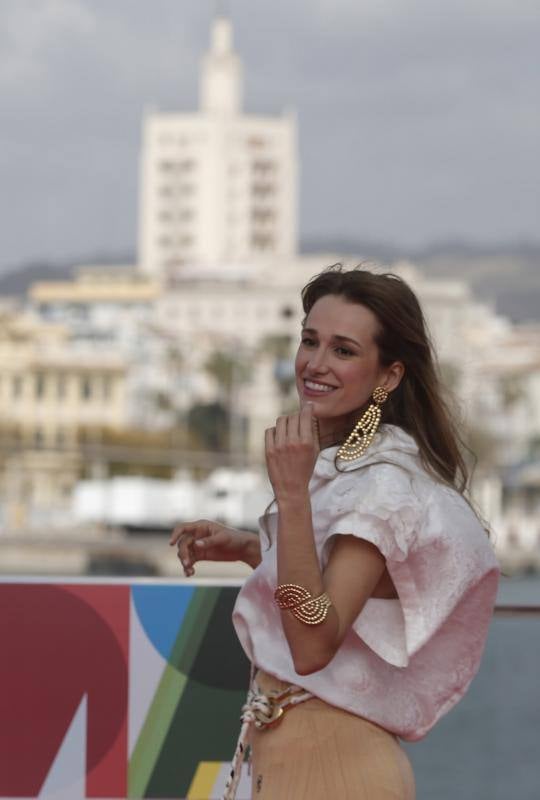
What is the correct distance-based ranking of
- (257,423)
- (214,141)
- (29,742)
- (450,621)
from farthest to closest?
1. (214,141)
2. (257,423)
3. (29,742)
4. (450,621)

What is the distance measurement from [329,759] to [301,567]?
0.88ft

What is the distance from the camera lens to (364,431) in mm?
2211

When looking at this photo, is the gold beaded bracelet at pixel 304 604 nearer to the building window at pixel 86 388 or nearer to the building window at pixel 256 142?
the building window at pixel 86 388

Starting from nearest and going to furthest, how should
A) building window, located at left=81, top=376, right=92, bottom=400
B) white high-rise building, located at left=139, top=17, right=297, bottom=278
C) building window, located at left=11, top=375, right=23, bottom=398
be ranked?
building window, located at left=11, top=375, right=23, bottom=398
building window, located at left=81, top=376, right=92, bottom=400
white high-rise building, located at left=139, top=17, right=297, bottom=278

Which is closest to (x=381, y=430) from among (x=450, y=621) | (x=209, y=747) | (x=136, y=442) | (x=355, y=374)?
(x=355, y=374)

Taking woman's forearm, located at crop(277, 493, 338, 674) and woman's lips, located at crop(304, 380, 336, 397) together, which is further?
woman's lips, located at crop(304, 380, 336, 397)

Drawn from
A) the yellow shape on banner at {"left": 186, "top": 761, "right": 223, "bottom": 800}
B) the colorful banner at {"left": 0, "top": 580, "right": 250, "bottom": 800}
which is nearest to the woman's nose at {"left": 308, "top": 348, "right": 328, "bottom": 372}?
the colorful banner at {"left": 0, "top": 580, "right": 250, "bottom": 800}

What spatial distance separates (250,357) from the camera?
305 feet

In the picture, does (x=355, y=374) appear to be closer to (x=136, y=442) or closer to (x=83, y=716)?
(x=83, y=716)

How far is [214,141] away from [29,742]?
130m

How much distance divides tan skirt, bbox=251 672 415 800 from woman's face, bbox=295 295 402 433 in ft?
1.15

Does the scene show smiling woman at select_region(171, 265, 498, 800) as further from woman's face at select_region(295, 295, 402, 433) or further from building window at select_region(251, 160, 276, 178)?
building window at select_region(251, 160, 276, 178)

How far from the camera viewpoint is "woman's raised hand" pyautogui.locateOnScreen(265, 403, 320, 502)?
2.02m

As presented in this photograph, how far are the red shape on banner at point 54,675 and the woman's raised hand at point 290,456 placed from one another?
113cm
